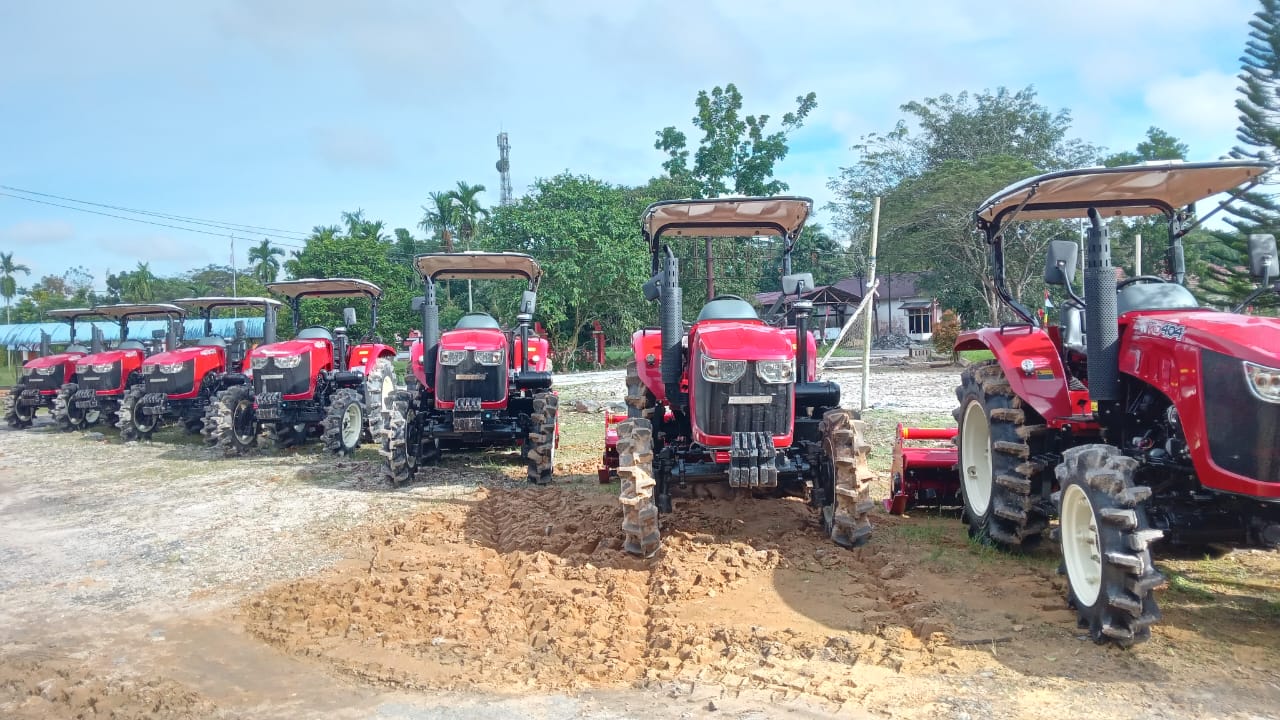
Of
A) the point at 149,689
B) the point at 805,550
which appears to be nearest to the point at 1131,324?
the point at 805,550

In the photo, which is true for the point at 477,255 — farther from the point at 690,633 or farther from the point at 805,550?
the point at 690,633

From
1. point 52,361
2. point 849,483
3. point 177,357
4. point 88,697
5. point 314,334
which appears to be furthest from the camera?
point 52,361

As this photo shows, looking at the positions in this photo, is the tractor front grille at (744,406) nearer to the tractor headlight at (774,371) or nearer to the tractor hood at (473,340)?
the tractor headlight at (774,371)

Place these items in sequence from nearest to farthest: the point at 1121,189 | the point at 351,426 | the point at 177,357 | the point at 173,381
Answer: the point at 1121,189, the point at 351,426, the point at 173,381, the point at 177,357

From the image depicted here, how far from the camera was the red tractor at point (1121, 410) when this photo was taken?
396 centimetres

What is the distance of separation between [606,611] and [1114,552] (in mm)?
2613

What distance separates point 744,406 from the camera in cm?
593

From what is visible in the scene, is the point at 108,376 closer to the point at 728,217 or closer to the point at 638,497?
the point at 728,217

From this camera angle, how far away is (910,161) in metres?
35.4

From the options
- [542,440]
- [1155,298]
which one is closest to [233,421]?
[542,440]

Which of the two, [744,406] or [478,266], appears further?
[478,266]

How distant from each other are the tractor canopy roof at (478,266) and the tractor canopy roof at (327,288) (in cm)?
232

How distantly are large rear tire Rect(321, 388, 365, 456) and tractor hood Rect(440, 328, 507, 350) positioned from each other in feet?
8.54

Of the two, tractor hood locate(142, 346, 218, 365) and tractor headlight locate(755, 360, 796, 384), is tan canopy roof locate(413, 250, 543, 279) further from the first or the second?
tractor hood locate(142, 346, 218, 365)
